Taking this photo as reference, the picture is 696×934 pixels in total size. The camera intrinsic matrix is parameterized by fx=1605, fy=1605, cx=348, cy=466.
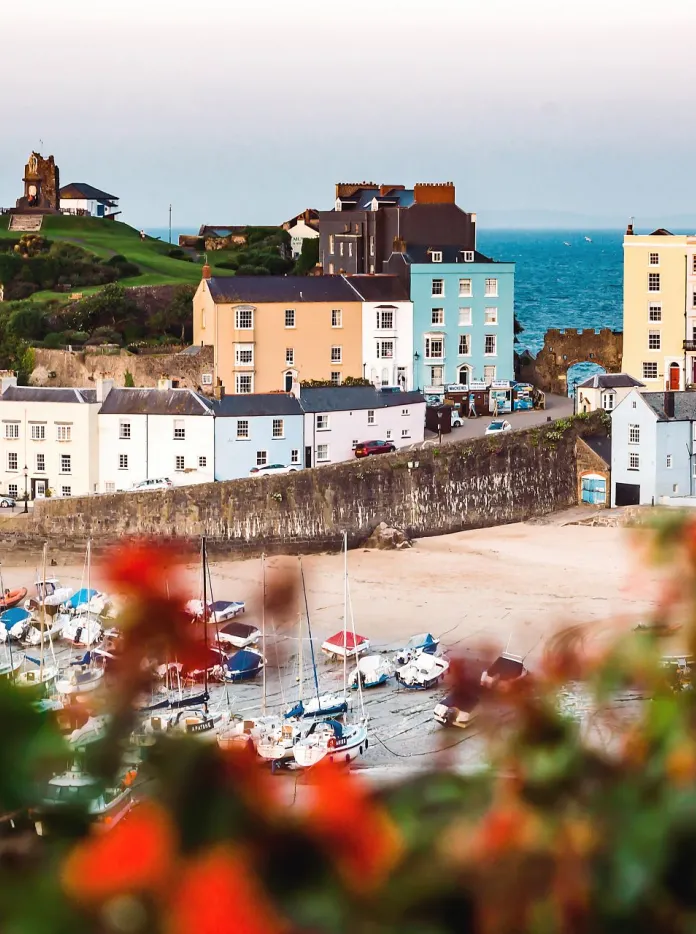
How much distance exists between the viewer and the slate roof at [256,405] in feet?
97.6

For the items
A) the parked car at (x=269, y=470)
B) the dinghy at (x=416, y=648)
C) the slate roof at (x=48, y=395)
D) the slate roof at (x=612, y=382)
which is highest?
the slate roof at (x=612, y=382)

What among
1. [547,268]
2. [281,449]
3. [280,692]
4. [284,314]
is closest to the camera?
[280,692]

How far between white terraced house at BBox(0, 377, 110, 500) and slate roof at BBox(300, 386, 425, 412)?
3.97 meters

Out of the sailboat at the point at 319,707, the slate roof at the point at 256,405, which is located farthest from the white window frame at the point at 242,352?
the sailboat at the point at 319,707

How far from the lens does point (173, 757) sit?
8.76 ft

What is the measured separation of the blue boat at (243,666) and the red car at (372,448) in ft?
34.8

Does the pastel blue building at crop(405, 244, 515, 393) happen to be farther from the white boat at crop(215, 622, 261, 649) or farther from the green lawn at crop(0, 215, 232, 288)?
the white boat at crop(215, 622, 261, 649)

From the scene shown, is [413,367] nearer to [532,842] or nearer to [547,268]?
[532,842]

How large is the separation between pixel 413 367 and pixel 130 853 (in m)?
33.5

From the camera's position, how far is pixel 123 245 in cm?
5678

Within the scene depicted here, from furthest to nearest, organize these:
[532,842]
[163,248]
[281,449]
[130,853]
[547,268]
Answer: [547,268] < [163,248] < [281,449] < [532,842] < [130,853]

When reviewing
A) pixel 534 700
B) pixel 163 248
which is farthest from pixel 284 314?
pixel 534 700

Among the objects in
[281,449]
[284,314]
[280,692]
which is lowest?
[280,692]

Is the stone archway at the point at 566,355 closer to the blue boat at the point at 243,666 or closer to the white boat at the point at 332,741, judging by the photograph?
the blue boat at the point at 243,666
